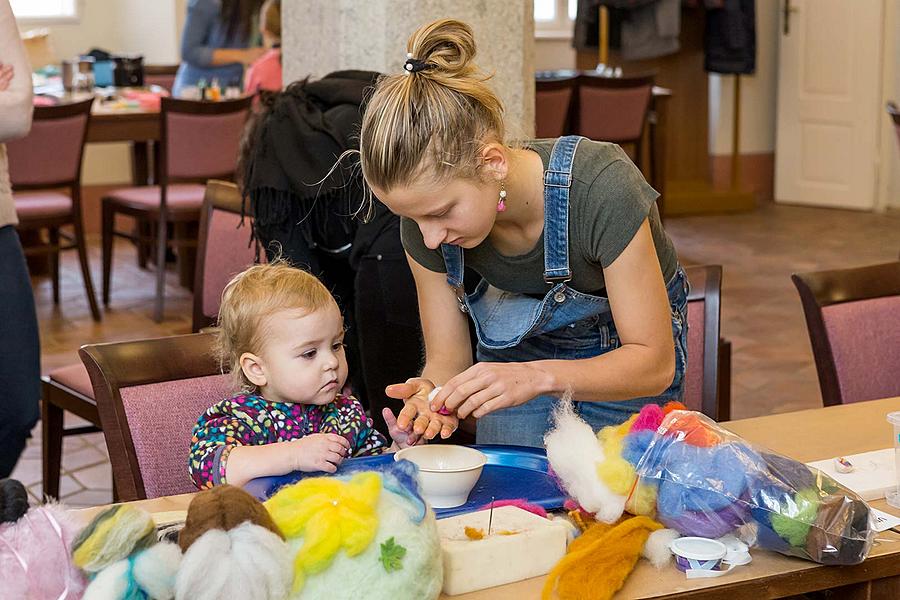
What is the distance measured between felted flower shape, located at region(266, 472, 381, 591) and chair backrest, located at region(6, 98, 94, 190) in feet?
13.9

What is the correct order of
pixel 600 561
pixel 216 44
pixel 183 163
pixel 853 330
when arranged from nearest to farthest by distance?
pixel 600 561 < pixel 853 330 < pixel 183 163 < pixel 216 44

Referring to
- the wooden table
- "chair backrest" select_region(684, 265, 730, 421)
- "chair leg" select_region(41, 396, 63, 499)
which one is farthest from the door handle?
the wooden table

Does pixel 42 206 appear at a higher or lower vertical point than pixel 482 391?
lower

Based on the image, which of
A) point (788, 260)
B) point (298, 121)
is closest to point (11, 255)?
point (298, 121)

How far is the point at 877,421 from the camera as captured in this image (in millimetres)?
1972

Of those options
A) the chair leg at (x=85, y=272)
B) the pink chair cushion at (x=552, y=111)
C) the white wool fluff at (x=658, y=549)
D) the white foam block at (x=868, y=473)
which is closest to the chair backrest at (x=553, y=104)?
the pink chair cushion at (x=552, y=111)

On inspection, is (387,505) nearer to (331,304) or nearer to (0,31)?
(331,304)

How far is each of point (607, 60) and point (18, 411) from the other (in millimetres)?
6127

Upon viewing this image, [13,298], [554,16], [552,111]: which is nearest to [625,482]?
[13,298]

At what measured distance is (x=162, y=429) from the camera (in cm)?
194

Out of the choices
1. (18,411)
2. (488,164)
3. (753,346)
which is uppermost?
(488,164)

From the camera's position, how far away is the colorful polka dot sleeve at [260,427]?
5.62ft

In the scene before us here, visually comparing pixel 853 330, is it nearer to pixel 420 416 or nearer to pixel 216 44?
pixel 420 416

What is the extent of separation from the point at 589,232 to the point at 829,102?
683 centimetres
